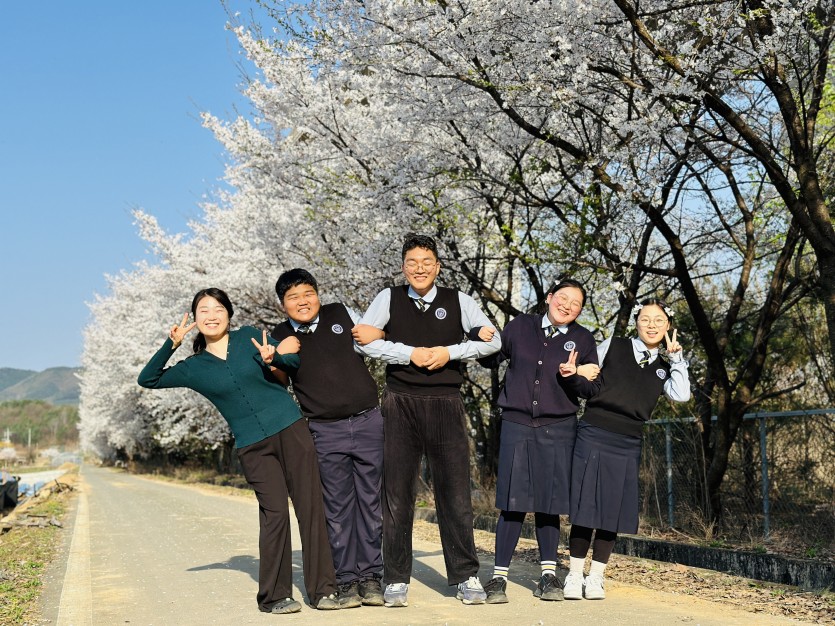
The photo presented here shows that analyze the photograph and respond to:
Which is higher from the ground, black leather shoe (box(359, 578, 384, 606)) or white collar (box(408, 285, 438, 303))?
white collar (box(408, 285, 438, 303))

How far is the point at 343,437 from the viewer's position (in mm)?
6594

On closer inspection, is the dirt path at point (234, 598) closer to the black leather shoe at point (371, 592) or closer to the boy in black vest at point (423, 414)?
the black leather shoe at point (371, 592)

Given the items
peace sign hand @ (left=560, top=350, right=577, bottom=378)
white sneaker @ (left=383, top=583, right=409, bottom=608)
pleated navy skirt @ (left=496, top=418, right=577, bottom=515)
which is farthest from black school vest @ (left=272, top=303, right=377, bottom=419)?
peace sign hand @ (left=560, top=350, right=577, bottom=378)

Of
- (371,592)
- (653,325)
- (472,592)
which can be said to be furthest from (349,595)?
(653,325)

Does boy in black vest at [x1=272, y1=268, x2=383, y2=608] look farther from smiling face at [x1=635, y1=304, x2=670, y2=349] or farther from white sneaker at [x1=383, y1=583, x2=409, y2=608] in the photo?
smiling face at [x1=635, y1=304, x2=670, y2=349]

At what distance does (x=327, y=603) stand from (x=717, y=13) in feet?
22.1

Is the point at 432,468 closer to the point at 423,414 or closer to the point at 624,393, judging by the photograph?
the point at 423,414

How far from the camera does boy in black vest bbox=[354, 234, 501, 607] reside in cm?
645

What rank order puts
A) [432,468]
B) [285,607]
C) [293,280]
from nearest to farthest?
[285,607] → [432,468] → [293,280]

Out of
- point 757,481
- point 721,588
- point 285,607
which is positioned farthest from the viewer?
point 757,481

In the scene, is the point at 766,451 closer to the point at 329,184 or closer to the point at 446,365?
the point at 446,365

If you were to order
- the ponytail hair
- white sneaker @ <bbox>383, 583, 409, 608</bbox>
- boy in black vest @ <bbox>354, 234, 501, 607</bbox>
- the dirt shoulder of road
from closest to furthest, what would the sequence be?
the dirt shoulder of road
white sneaker @ <bbox>383, 583, 409, 608</bbox>
boy in black vest @ <bbox>354, 234, 501, 607</bbox>
the ponytail hair

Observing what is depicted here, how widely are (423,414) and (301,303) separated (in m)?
1.13

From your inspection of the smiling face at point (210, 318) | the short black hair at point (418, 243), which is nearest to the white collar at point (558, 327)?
the short black hair at point (418, 243)
